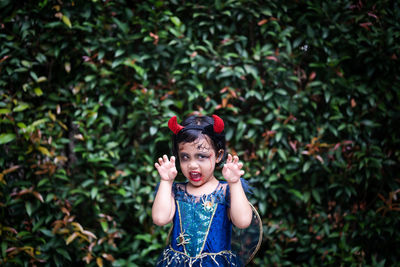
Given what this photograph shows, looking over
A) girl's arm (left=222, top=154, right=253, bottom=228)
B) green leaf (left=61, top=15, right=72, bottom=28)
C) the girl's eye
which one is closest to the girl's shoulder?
girl's arm (left=222, top=154, right=253, bottom=228)

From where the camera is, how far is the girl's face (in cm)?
171

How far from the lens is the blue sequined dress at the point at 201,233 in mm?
1706

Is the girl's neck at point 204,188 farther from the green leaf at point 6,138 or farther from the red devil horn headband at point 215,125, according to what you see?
the green leaf at point 6,138

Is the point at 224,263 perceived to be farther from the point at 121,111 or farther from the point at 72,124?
the point at 72,124

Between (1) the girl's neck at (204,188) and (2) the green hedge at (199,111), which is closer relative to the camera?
(1) the girl's neck at (204,188)

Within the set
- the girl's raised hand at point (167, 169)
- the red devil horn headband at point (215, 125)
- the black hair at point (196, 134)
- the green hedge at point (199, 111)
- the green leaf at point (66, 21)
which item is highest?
the green leaf at point (66, 21)

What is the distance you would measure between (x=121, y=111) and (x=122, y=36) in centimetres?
69

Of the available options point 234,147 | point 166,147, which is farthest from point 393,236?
point 166,147

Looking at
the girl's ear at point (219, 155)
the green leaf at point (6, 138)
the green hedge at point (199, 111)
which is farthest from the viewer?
the green hedge at point (199, 111)

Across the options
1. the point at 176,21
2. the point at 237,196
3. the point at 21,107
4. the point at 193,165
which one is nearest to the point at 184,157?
the point at 193,165

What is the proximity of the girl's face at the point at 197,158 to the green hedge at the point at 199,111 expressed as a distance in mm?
1243

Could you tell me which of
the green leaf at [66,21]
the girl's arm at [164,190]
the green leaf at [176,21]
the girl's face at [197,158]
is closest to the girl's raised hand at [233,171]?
the girl's face at [197,158]

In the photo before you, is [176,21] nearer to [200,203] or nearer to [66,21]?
[66,21]

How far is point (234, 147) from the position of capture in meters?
3.11
